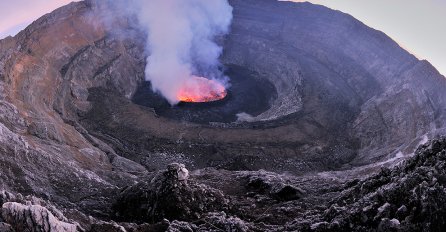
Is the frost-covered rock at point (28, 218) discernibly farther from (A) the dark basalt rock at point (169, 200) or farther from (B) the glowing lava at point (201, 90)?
(B) the glowing lava at point (201, 90)

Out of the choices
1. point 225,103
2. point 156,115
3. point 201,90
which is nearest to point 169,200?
point 156,115

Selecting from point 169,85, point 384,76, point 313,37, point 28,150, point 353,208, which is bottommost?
point 353,208

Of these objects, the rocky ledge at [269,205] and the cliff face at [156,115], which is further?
the cliff face at [156,115]

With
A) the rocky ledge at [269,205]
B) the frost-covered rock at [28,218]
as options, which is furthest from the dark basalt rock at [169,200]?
the frost-covered rock at [28,218]

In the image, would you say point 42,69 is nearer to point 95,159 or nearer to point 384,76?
point 95,159

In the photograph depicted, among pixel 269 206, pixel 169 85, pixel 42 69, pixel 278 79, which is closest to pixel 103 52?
pixel 169 85

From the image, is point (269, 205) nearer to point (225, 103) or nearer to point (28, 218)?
point (28, 218)

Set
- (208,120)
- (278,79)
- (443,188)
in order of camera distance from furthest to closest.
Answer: (278,79)
(208,120)
(443,188)
